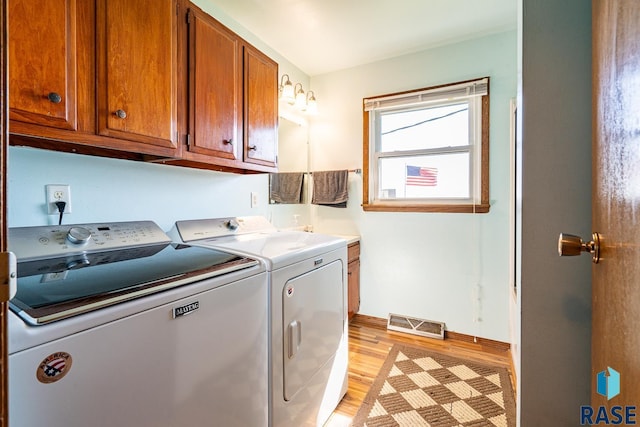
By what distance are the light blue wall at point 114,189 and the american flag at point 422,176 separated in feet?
5.19

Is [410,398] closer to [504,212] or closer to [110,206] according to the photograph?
[504,212]

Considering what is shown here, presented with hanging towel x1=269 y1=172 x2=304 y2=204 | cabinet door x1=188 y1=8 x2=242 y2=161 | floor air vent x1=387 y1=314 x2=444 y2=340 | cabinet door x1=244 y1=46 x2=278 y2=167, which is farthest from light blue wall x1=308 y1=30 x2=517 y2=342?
cabinet door x1=188 y1=8 x2=242 y2=161

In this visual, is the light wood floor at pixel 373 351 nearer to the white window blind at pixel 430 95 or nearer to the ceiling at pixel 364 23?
the white window blind at pixel 430 95

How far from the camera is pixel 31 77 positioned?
85 centimetres

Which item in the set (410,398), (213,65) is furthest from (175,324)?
(410,398)

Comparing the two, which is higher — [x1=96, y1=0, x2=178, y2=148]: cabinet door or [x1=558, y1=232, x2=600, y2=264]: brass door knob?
[x1=96, y1=0, x2=178, y2=148]: cabinet door

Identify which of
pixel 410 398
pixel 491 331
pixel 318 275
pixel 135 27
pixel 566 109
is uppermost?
pixel 135 27

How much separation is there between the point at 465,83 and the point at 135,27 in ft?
7.57

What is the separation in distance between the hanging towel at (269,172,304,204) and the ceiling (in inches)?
43.1

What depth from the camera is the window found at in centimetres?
234

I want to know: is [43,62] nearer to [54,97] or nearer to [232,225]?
[54,97]

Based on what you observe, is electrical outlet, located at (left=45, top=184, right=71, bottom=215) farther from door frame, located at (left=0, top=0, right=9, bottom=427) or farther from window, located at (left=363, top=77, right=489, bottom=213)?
window, located at (left=363, top=77, right=489, bottom=213)

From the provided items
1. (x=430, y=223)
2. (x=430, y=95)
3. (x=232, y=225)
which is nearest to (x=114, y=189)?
(x=232, y=225)

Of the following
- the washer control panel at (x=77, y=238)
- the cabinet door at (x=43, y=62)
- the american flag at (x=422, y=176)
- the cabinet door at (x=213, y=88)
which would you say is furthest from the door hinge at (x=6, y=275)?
the american flag at (x=422, y=176)
